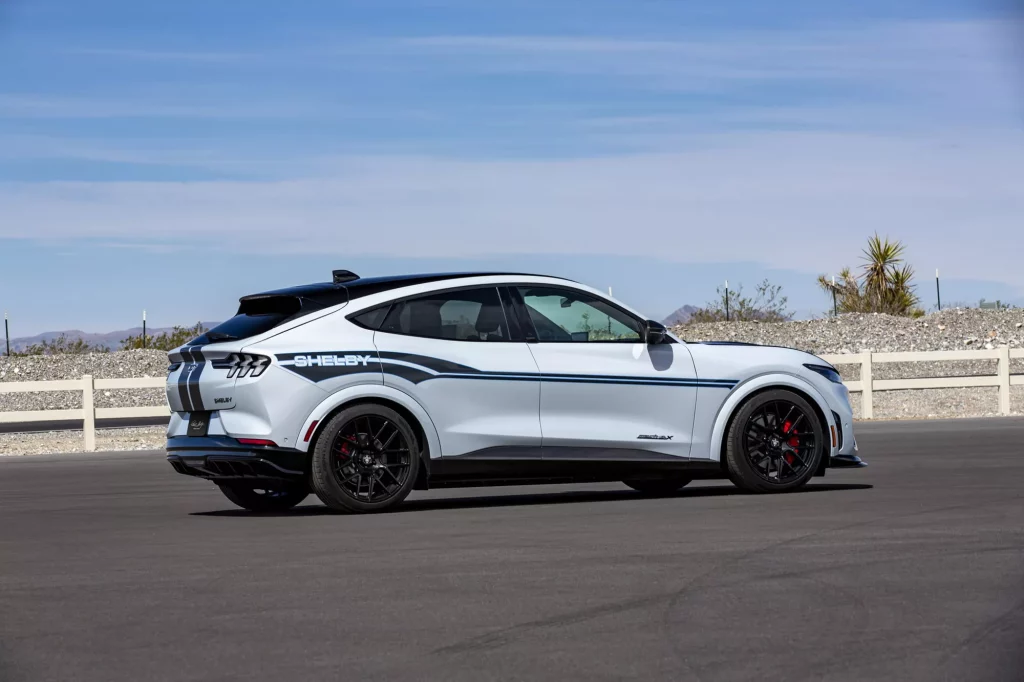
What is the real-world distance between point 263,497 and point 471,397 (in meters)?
2.23

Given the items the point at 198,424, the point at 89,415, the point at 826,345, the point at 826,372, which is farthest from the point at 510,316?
the point at 826,345

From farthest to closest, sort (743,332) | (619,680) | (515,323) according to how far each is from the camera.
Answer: (743,332) → (515,323) → (619,680)

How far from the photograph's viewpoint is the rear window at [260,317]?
442 inches

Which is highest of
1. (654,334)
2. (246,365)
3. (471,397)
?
(654,334)

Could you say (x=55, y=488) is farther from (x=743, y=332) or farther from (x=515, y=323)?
(x=743, y=332)

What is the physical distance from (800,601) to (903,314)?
5633cm

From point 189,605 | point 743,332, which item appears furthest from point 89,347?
point 189,605

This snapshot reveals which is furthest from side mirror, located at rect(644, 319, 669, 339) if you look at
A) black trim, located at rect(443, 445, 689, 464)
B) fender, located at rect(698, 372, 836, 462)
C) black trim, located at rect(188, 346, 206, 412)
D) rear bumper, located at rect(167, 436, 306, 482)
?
black trim, located at rect(188, 346, 206, 412)

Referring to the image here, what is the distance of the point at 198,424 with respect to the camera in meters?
11.3

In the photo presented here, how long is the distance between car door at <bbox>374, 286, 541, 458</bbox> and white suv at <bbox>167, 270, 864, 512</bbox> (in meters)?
0.01

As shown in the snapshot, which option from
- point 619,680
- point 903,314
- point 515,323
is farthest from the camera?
point 903,314

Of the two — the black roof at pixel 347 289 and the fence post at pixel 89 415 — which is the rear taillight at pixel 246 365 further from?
the fence post at pixel 89 415

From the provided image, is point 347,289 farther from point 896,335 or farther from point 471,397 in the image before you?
point 896,335

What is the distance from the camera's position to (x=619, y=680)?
538cm
